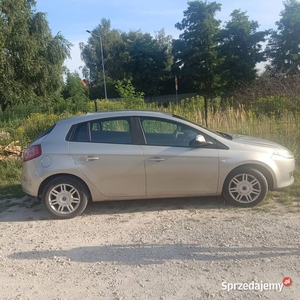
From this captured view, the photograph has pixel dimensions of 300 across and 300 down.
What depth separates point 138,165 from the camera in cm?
530

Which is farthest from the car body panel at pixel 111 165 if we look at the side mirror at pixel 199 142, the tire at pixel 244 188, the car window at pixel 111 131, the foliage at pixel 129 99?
the foliage at pixel 129 99

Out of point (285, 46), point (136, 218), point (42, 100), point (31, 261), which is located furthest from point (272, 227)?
point (285, 46)

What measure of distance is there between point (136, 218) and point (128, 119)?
154 cm

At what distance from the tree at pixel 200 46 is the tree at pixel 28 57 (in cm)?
1679

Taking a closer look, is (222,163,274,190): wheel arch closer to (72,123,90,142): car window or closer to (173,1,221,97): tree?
(72,123,90,142): car window

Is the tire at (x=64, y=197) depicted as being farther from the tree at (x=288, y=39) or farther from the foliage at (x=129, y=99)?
the tree at (x=288, y=39)

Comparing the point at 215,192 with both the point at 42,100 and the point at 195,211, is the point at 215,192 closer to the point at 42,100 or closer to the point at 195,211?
the point at 195,211

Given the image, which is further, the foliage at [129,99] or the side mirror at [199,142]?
the foliage at [129,99]

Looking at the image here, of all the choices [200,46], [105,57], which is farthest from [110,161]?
[105,57]

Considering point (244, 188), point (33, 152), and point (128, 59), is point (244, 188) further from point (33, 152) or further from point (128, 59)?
point (128, 59)

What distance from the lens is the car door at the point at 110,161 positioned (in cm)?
530

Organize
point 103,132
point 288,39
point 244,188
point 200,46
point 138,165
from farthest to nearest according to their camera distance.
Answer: point 200,46, point 288,39, point 103,132, point 244,188, point 138,165

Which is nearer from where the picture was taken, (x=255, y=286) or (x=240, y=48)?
(x=255, y=286)

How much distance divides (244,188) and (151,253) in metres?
2.10
